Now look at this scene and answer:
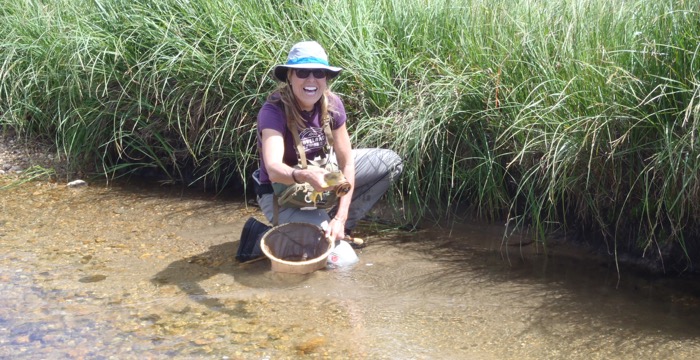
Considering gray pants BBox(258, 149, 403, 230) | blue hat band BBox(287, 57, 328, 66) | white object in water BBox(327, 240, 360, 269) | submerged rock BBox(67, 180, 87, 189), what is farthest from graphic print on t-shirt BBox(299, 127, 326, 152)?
submerged rock BBox(67, 180, 87, 189)

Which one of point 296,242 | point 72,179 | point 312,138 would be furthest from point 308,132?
point 72,179

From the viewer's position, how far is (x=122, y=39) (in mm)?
5816

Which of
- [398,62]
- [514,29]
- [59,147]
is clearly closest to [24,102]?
[59,147]

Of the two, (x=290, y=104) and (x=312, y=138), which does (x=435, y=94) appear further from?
(x=290, y=104)

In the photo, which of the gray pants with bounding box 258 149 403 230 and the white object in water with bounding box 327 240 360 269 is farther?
the gray pants with bounding box 258 149 403 230

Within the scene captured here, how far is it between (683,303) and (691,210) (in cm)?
42

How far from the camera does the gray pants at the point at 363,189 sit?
4.59 meters

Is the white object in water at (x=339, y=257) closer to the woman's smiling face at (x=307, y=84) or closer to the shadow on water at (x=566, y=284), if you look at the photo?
the shadow on water at (x=566, y=284)

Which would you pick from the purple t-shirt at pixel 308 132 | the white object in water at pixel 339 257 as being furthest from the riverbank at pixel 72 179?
the purple t-shirt at pixel 308 132

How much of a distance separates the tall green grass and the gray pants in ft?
0.36

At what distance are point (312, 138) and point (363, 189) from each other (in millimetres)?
561

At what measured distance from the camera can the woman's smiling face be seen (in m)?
4.25

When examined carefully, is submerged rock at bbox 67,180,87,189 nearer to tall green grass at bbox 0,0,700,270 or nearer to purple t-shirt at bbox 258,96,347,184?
tall green grass at bbox 0,0,700,270

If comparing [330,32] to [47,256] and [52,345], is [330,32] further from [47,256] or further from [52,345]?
[52,345]
